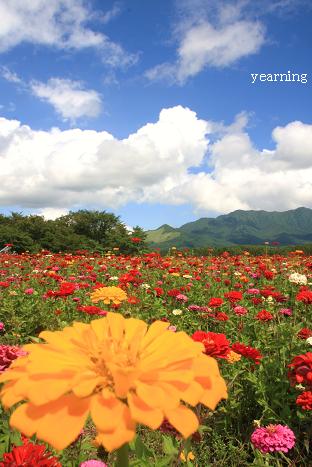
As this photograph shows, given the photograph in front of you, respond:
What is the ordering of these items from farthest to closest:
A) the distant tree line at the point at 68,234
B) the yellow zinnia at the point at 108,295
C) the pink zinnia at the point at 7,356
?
the distant tree line at the point at 68,234, the yellow zinnia at the point at 108,295, the pink zinnia at the point at 7,356

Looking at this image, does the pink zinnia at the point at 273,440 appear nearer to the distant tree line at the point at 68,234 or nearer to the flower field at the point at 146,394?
the flower field at the point at 146,394

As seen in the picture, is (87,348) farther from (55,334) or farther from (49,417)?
(49,417)

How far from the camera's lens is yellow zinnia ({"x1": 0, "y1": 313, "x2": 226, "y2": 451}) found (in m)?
0.71

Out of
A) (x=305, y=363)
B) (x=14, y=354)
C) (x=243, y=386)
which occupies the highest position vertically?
(x=14, y=354)

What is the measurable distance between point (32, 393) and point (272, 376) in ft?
9.84

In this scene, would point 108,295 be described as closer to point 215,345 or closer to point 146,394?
point 215,345

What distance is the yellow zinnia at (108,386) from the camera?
0.71 metres

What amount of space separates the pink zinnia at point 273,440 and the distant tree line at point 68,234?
1751 centimetres

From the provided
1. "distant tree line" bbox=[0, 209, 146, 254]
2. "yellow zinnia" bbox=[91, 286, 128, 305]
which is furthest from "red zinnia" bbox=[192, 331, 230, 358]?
"distant tree line" bbox=[0, 209, 146, 254]

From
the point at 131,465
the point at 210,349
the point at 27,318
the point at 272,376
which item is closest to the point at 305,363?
the point at 210,349

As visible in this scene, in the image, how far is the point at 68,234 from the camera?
36469 mm

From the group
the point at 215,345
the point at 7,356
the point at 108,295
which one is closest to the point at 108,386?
the point at 215,345

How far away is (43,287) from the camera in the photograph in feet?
23.9

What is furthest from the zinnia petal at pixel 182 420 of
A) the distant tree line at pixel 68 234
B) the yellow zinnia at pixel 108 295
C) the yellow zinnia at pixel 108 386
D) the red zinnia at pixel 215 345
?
the distant tree line at pixel 68 234
